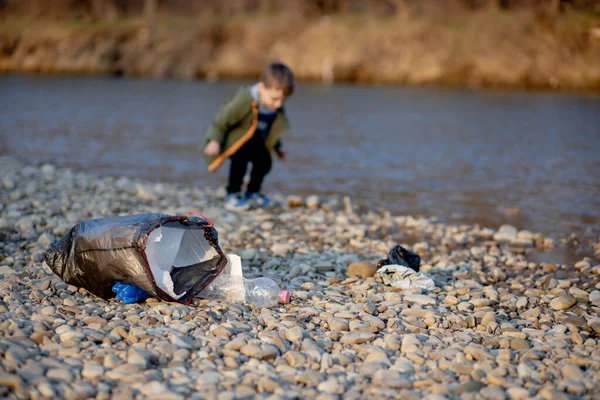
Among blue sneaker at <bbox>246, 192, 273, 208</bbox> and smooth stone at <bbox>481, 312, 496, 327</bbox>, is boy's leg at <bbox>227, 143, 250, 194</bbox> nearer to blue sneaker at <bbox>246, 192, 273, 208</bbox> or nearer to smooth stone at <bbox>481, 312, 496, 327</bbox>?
blue sneaker at <bbox>246, 192, 273, 208</bbox>

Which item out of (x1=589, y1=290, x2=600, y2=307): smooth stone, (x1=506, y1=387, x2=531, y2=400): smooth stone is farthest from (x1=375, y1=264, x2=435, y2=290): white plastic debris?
(x1=506, y1=387, x2=531, y2=400): smooth stone

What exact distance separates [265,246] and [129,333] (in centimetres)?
256

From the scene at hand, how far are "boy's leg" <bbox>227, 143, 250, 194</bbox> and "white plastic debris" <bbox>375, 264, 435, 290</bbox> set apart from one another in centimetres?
291

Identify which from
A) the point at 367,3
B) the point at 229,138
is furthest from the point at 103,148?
the point at 367,3

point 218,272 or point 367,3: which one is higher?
point 367,3

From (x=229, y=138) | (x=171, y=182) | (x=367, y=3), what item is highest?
(x=367, y=3)

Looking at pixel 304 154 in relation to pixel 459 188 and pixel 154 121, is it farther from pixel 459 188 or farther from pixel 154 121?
pixel 154 121

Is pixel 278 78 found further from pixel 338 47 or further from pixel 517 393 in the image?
pixel 338 47

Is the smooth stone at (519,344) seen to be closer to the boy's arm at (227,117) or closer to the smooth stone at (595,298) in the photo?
the smooth stone at (595,298)

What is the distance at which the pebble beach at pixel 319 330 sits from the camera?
3387mm

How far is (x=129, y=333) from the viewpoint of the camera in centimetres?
388

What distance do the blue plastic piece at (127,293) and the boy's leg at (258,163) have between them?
140 inches

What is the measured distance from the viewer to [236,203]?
25.5ft

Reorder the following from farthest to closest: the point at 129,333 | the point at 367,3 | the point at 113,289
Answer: the point at 367,3
the point at 113,289
the point at 129,333
